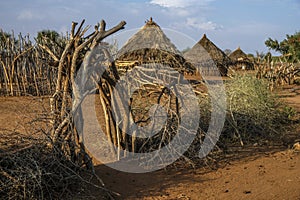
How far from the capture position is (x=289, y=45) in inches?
1130

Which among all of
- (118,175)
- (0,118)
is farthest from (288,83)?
(118,175)

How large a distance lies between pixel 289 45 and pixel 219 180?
26.9 m

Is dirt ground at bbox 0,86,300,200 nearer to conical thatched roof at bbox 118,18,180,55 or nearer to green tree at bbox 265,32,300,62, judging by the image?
conical thatched roof at bbox 118,18,180,55

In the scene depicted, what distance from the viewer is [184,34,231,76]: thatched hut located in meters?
22.6

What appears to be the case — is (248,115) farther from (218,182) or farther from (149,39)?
(149,39)

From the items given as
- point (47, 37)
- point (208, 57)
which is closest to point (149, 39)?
point (208, 57)

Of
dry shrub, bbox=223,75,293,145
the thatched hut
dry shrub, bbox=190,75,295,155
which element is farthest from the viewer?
the thatched hut

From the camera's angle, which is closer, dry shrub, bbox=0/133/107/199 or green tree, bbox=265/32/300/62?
dry shrub, bbox=0/133/107/199

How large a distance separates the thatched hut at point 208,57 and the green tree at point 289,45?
18.7 feet

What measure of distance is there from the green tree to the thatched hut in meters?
5.69

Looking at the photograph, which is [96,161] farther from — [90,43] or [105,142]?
[90,43]

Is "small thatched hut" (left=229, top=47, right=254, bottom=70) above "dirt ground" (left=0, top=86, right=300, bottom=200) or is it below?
above

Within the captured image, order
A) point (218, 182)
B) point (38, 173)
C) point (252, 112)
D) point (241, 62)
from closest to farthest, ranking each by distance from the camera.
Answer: point (38, 173) → point (218, 182) → point (252, 112) → point (241, 62)

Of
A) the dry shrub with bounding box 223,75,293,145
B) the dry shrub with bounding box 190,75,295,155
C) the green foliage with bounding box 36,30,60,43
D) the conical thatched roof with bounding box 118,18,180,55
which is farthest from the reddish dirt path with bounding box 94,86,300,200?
the conical thatched roof with bounding box 118,18,180,55
